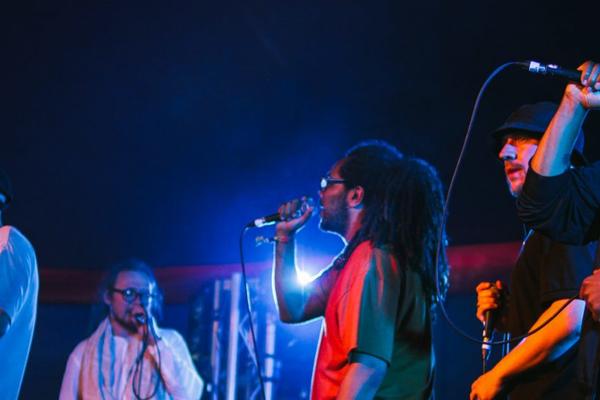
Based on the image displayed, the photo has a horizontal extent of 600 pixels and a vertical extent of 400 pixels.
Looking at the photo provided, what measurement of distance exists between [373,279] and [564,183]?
31.6 inches

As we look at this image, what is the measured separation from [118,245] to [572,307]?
586 centimetres

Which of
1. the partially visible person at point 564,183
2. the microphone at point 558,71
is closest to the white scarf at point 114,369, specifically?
the partially visible person at point 564,183

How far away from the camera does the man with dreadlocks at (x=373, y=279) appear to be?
8.65 ft

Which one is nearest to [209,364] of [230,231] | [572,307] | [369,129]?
[230,231]

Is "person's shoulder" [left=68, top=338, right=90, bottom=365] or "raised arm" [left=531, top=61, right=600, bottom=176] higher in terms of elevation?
"raised arm" [left=531, top=61, right=600, bottom=176]

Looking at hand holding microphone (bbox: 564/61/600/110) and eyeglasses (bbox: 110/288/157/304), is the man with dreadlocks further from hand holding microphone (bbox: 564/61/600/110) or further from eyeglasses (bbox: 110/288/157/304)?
eyeglasses (bbox: 110/288/157/304)

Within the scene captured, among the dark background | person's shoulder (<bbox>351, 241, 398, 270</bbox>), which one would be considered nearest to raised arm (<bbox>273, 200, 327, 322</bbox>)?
person's shoulder (<bbox>351, 241, 398, 270</bbox>)

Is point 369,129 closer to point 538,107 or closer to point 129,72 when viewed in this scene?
point 129,72

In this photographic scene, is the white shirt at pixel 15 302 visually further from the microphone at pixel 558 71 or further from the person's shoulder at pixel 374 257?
the microphone at pixel 558 71

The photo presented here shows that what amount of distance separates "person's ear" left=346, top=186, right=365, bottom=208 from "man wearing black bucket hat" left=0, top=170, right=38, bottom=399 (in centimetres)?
144

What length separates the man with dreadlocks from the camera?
2.64m

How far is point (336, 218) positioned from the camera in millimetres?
3203

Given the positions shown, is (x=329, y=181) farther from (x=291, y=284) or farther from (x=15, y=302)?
(x=15, y=302)

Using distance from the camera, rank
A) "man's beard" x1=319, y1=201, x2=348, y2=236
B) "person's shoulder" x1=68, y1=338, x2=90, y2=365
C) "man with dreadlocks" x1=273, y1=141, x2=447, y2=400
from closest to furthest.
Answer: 1. "man with dreadlocks" x1=273, y1=141, x2=447, y2=400
2. "man's beard" x1=319, y1=201, x2=348, y2=236
3. "person's shoulder" x1=68, y1=338, x2=90, y2=365
